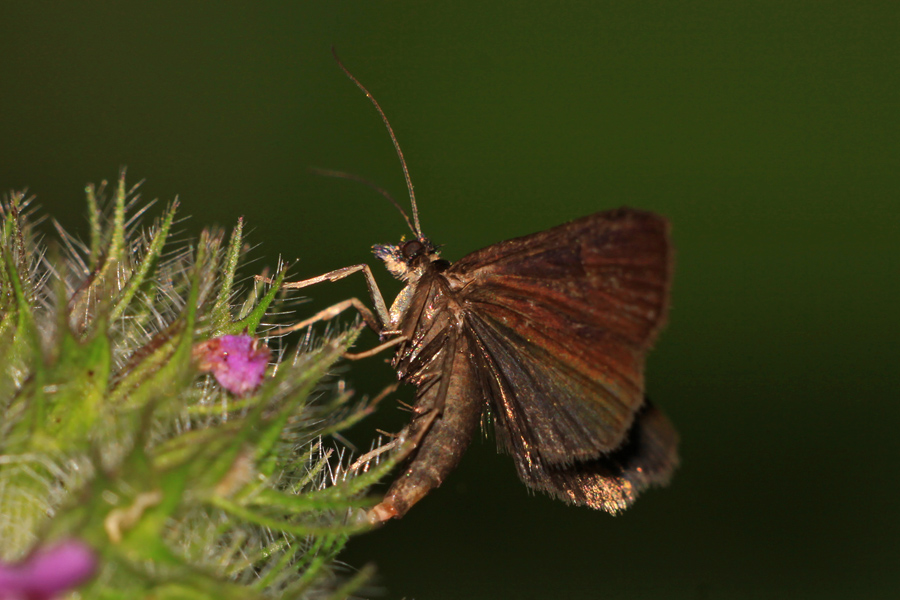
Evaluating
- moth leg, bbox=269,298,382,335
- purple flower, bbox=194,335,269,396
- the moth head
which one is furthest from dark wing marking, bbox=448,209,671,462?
purple flower, bbox=194,335,269,396

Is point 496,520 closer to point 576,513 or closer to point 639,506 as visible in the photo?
point 576,513

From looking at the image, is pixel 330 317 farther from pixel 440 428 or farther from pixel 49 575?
pixel 49 575

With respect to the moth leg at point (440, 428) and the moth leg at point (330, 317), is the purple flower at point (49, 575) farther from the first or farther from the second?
the moth leg at point (330, 317)

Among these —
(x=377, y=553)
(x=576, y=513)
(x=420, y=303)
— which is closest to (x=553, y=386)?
(x=420, y=303)

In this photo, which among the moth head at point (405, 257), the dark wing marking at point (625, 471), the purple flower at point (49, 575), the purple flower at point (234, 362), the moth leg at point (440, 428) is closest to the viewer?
the purple flower at point (49, 575)

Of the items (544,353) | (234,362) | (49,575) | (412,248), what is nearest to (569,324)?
(544,353)

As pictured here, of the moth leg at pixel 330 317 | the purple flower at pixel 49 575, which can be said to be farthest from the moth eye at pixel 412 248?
the purple flower at pixel 49 575
